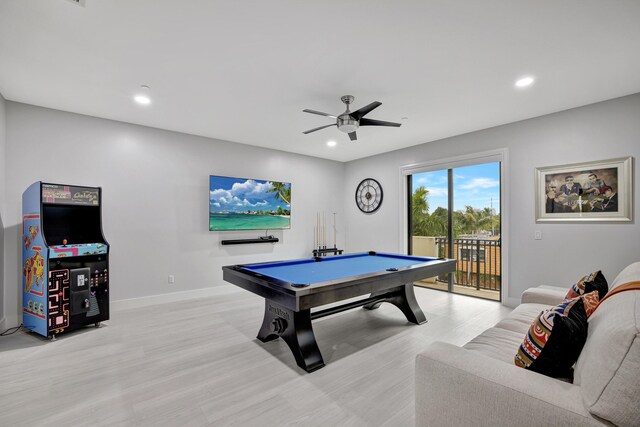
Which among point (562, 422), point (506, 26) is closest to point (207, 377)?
point (562, 422)

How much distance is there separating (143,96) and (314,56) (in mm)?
2065

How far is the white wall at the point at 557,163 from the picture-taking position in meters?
3.26

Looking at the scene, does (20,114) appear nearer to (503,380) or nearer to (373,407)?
(373,407)

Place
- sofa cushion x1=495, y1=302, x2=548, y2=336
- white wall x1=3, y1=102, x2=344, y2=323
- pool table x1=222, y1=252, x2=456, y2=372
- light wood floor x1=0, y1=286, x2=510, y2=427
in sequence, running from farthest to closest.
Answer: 1. white wall x1=3, y1=102, x2=344, y2=323
2. pool table x1=222, y1=252, x2=456, y2=372
3. sofa cushion x1=495, y1=302, x2=548, y2=336
4. light wood floor x1=0, y1=286, x2=510, y2=427

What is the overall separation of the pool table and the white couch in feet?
3.02

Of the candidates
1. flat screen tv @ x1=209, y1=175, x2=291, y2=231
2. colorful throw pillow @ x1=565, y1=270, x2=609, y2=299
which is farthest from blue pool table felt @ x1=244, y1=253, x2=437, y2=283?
flat screen tv @ x1=209, y1=175, x2=291, y2=231

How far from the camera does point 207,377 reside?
230 cm

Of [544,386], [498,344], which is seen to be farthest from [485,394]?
[498,344]

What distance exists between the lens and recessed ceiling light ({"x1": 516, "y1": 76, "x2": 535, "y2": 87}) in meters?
2.84

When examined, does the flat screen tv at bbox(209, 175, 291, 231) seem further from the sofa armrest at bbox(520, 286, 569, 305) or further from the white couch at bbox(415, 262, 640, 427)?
the white couch at bbox(415, 262, 640, 427)

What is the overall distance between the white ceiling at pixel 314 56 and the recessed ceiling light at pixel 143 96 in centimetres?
7

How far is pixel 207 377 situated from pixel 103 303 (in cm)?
198

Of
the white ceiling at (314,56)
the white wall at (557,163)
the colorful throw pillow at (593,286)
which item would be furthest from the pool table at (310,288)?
the white ceiling at (314,56)

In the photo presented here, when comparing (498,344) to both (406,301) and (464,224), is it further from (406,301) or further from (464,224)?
(464,224)
